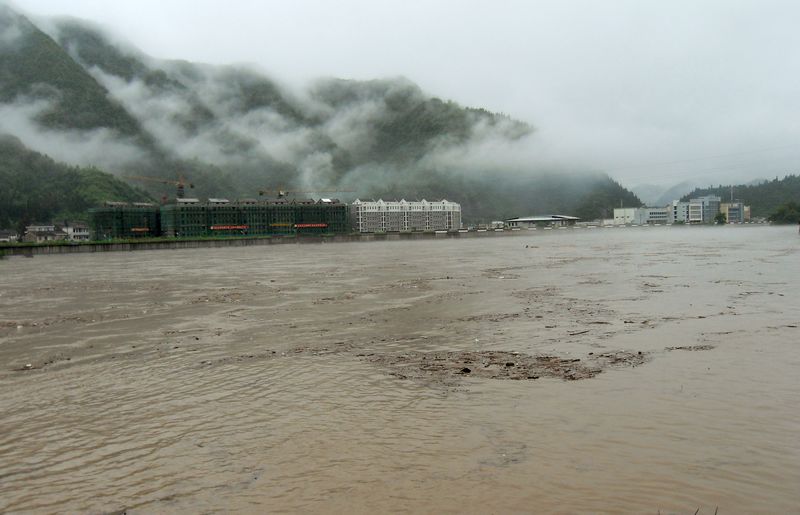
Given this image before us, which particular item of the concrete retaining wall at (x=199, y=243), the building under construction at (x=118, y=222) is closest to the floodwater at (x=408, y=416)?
the concrete retaining wall at (x=199, y=243)

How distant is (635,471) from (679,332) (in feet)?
32.0

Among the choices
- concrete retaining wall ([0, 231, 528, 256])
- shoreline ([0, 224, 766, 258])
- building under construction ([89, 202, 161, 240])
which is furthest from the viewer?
building under construction ([89, 202, 161, 240])

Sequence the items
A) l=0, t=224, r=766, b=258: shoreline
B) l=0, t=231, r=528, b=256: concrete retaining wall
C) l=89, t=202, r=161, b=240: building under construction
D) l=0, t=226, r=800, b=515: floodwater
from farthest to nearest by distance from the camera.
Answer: l=89, t=202, r=161, b=240: building under construction → l=0, t=231, r=528, b=256: concrete retaining wall → l=0, t=224, r=766, b=258: shoreline → l=0, t=226, r=800, b=515: floodwater

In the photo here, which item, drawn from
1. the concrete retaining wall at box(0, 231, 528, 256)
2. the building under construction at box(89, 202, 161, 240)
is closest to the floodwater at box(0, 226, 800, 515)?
the concrete retaining wall at box(0, 231, 528, 256)

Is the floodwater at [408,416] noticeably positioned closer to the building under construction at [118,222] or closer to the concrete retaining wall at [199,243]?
the concrete retaining wall at [199,243]

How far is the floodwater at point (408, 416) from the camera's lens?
6.29 m

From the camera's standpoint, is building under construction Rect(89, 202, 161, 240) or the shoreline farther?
building under construction Rect(89, 202, 161, 240)

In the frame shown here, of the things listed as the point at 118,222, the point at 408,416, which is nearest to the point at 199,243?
the point at 118,222

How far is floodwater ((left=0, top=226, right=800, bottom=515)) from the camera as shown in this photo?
6.29 metres

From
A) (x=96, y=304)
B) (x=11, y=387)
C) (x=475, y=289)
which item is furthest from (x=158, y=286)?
(x=11, y=387)

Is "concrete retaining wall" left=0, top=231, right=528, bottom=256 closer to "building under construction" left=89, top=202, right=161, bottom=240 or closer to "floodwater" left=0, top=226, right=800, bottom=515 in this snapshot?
"building under construction" left=89, top=202, right=161, bottom=240

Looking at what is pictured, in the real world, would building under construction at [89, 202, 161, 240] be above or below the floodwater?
above

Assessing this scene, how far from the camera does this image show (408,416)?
882cm

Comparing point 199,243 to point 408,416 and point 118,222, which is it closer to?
point 118,222
